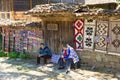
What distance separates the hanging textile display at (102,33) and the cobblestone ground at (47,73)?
1.02m

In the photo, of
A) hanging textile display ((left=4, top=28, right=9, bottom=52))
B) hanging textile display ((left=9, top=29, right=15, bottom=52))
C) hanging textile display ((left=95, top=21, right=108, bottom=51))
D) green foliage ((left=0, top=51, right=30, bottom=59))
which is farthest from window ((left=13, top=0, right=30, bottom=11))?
hanging textile display ((left=95, top=21, right=108, bottom=51))

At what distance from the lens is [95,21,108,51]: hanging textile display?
426 inches

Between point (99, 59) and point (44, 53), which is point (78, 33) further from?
point (44, 53)

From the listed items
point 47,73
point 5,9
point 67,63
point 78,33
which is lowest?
point 47,73

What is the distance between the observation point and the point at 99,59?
1127 centimetres

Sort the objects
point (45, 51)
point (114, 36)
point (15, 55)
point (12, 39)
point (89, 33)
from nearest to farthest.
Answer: point (114, 36) → point (89, 33) → point (45, 51) → point (15, 55) → point (12, 39)

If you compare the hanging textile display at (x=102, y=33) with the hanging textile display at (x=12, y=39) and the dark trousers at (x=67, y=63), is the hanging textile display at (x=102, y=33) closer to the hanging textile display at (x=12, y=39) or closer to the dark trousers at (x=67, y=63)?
the dark trousers at (x=67, y=63)

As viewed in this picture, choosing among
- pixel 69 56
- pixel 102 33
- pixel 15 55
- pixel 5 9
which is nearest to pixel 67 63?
pixel 69 56

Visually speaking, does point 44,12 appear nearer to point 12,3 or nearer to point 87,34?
point 87,34

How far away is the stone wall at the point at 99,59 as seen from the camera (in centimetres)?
1070

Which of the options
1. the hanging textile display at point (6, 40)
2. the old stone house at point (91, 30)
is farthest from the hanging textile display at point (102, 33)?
the hanging textile display at point (6, 40)

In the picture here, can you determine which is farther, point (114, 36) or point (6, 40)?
point (6, 40)

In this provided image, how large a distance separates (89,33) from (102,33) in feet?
2.34

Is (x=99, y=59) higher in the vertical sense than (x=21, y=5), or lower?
lower
